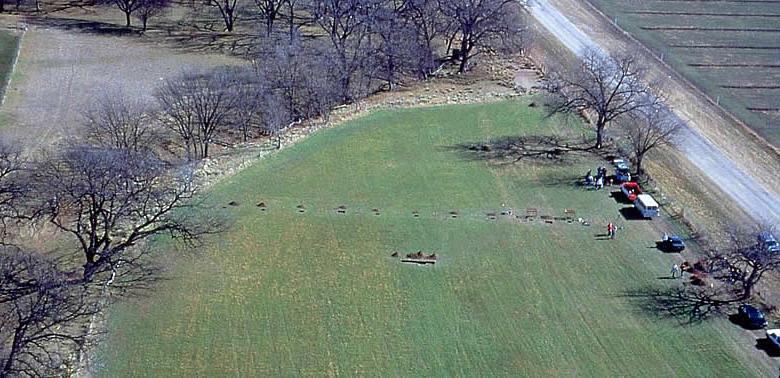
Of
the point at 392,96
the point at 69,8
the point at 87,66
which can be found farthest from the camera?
the point at 69,8

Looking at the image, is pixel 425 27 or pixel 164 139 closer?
pixel 164 139

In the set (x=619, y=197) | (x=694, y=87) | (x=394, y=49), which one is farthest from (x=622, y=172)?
(x=394, y=49)

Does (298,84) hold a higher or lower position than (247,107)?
higher

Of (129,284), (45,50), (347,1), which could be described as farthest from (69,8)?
(129,284)

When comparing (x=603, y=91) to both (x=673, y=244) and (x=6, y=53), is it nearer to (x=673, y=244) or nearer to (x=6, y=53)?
(x=673, y=244)

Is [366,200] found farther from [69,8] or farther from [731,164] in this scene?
[69,8]

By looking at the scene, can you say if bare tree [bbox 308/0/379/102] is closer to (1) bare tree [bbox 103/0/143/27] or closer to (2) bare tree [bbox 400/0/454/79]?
(2) bare tree [bbox 400/0/454/79]

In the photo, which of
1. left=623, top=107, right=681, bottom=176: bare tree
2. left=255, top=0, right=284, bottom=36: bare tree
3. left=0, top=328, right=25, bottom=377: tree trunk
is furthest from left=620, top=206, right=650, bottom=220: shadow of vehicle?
left=255, top=0, right=284, bottom=36: bare tree
